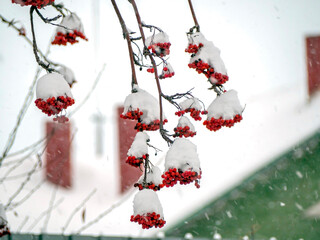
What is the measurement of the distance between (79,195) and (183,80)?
15.1 feet

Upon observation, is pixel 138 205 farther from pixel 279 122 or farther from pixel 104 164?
pixel 104 164

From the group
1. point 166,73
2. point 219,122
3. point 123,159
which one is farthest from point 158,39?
point 123,159

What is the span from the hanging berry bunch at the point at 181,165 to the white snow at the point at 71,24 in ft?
1.84

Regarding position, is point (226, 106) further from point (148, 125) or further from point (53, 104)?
point (53, 104)

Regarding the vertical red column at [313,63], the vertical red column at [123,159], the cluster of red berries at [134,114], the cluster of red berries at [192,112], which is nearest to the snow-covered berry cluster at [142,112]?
the cluster of red berries at [134,114]

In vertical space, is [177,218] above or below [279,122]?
below

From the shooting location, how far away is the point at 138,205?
4.17 feet

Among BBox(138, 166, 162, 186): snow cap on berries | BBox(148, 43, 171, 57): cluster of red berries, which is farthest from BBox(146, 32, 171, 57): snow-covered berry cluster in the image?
BBox(138, 166, 162, 186): snow cap on berries

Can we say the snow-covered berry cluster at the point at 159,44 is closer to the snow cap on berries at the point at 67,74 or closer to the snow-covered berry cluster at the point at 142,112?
the snow-covered berry cluster at the point at 142,112

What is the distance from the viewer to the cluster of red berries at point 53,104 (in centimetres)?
127

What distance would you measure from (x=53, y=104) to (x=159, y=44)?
1.43 ft

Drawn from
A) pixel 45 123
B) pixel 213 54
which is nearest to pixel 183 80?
pixel 213 54

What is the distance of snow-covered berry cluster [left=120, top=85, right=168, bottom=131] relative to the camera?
124 centimetres

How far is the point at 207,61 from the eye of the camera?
4.16 ft
